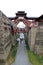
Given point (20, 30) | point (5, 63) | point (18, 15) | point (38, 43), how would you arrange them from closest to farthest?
point (5, 63) → point (38, 43) → point (20, 30) → point (18, 15)

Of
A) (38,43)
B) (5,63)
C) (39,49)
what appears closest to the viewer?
(5,63)

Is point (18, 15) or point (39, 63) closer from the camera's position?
point (39, 63)

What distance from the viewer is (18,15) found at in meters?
60.8

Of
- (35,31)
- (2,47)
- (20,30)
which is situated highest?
(2,47)

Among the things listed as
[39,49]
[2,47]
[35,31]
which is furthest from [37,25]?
[2,47]

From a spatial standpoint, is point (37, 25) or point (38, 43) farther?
point (37, 25)

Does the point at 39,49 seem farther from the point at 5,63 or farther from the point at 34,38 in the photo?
the point at 5,63

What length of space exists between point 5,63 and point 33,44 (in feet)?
56.9

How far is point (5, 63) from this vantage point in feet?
91.8

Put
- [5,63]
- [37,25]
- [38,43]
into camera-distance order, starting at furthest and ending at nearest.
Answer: [37,25], [38,43], [5,63]

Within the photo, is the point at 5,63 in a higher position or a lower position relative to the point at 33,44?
higher

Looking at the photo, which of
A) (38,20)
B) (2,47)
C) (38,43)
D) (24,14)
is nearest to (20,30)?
(24,14)

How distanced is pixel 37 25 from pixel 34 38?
278 cm

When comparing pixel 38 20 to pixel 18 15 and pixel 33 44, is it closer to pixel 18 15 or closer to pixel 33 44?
pixel 33 44
